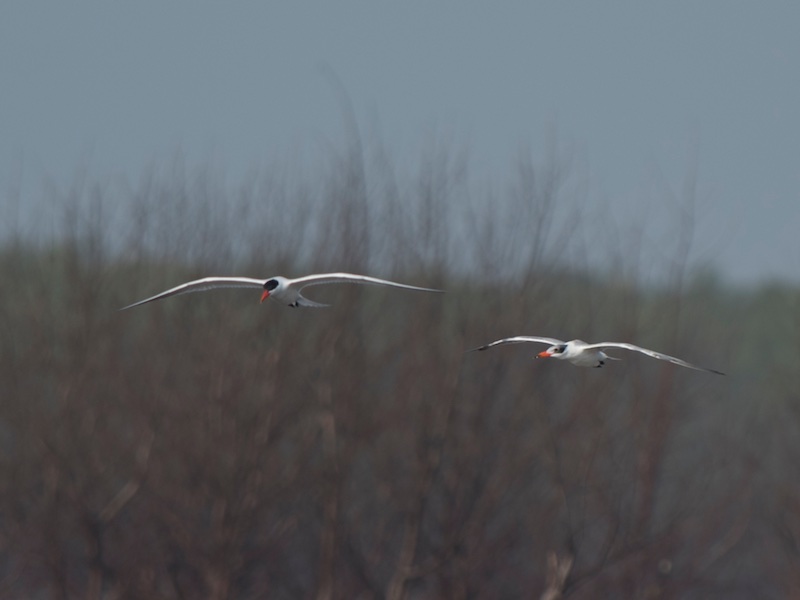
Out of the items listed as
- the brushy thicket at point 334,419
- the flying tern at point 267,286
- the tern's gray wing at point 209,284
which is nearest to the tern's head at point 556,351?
the flying tern at point 267,286

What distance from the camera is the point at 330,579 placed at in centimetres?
2286

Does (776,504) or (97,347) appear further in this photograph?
(776,504)

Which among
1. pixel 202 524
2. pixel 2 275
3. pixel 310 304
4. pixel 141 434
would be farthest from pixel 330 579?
pixel 310 304

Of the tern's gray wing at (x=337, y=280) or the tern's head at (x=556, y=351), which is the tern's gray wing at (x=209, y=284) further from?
the tern's head at (x=556, y=351)

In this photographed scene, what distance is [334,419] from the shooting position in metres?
23.1

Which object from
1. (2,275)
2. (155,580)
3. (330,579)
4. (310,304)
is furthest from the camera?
(2,275)

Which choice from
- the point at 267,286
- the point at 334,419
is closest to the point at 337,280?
the point at 267,286

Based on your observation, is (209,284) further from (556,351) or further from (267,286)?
(556,351)

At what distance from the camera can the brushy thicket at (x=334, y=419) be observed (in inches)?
902

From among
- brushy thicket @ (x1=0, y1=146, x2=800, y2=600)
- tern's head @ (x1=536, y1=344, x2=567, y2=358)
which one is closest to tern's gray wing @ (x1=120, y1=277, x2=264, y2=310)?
tern's head @ (x1=536, y1=344, x2=567, y2=358)

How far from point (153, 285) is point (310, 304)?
53.7 ft

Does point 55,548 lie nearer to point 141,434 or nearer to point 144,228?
point 141,434

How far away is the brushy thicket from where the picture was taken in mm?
22922

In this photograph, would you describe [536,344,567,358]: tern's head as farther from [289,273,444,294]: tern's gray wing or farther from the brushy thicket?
the brushy thicket
